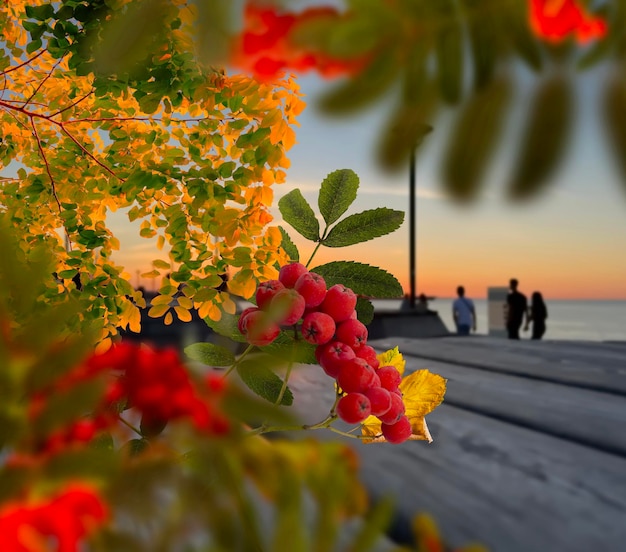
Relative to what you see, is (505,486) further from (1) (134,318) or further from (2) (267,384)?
(1) (134,318)

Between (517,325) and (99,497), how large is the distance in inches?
340

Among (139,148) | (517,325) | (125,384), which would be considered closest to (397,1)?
(125,384)

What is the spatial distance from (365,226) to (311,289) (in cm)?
13

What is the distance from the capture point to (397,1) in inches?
13.3

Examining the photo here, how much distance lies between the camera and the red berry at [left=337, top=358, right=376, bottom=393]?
2.37ft

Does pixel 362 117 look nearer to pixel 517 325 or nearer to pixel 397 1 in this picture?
pixel 397 1

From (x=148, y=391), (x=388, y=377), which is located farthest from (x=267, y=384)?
(x=148, y=391)

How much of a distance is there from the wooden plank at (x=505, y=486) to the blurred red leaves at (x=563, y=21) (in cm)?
112

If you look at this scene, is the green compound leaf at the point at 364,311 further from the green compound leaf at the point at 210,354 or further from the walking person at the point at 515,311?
the walking person at the point at 515,311

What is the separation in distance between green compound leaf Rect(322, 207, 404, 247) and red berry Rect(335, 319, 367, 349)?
4.5 inches

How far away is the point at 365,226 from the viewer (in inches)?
30.3

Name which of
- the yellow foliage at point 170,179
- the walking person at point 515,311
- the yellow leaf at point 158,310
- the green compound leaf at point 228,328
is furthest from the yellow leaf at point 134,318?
the walking person at point 515,311

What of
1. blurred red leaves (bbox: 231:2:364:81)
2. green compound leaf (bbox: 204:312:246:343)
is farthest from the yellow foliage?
blurred red leaves (bbox: 231:2:364:81)

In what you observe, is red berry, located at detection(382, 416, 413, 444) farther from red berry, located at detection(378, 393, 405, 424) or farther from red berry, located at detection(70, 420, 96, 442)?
red berry, located at detection(70, 420, 96, 442)
